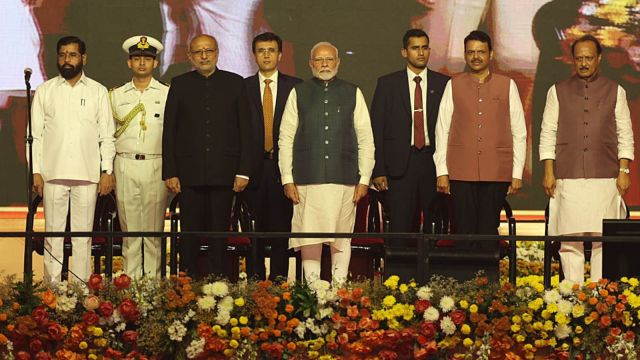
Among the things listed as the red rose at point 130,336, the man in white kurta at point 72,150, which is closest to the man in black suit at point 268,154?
the man in white kurta at point 72,150

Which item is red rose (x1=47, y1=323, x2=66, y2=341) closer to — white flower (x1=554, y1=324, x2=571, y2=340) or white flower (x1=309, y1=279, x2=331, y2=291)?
white flower (x1=309, y1=279, x2=331, y2=291)

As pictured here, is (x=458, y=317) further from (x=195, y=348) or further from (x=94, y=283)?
(x=94, y=283)

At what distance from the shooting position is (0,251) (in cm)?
973

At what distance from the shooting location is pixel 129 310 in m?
5.73

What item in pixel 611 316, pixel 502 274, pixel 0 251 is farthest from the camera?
pixel 0 251

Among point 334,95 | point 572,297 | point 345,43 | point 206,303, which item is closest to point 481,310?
point 572,297

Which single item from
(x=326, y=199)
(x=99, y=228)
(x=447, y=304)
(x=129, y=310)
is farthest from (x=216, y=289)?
(x=99, y=228)

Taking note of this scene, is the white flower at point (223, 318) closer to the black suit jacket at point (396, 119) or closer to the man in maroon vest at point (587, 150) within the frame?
the black suit jacket at point (396, 119)

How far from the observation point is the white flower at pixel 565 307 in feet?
18.9

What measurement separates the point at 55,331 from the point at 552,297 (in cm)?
233

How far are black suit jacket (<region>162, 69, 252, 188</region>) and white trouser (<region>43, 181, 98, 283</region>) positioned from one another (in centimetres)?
51

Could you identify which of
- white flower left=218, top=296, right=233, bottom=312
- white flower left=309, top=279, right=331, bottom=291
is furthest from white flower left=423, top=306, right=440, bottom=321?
white flower left=218, top=296, right=233, bottom=312

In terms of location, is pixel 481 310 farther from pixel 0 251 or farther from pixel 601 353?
pixel 0 251

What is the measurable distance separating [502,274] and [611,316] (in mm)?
2376
